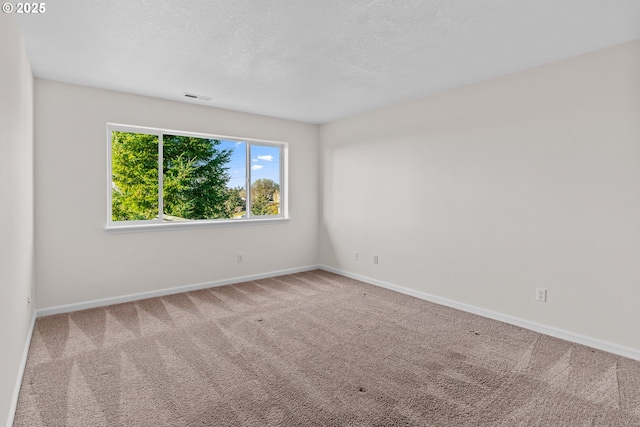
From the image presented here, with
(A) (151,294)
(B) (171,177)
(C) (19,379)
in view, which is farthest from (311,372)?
(B) (171,177)

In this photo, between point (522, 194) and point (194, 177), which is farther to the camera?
point (194, 177)

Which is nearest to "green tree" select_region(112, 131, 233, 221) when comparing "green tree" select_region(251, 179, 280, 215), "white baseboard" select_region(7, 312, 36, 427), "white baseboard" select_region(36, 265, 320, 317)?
"green tree" select_region(251, 179, 280, 215)

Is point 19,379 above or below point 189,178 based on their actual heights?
below

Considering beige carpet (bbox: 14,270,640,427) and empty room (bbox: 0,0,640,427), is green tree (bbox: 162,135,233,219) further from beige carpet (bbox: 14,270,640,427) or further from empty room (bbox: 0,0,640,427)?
beige carpet (bbox: 14,270,640,427)

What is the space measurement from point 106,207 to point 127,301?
1138 mm

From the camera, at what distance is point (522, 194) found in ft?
10.7

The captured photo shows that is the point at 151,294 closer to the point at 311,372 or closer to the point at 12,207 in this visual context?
the point at 12,207

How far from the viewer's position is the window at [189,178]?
4.04m

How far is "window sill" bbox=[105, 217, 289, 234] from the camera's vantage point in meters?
3.90

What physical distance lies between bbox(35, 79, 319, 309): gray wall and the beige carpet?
442 millimetres

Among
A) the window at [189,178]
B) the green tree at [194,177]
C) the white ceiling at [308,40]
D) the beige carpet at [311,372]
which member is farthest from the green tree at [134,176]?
the beige carpet at [311,372]

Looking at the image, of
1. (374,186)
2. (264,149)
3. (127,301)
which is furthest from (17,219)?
(374,186)

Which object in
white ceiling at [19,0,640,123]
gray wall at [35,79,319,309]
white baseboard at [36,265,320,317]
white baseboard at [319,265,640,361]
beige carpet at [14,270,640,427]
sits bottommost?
beige carpet at [14,270,640,427]

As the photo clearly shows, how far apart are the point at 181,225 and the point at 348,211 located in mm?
2422
